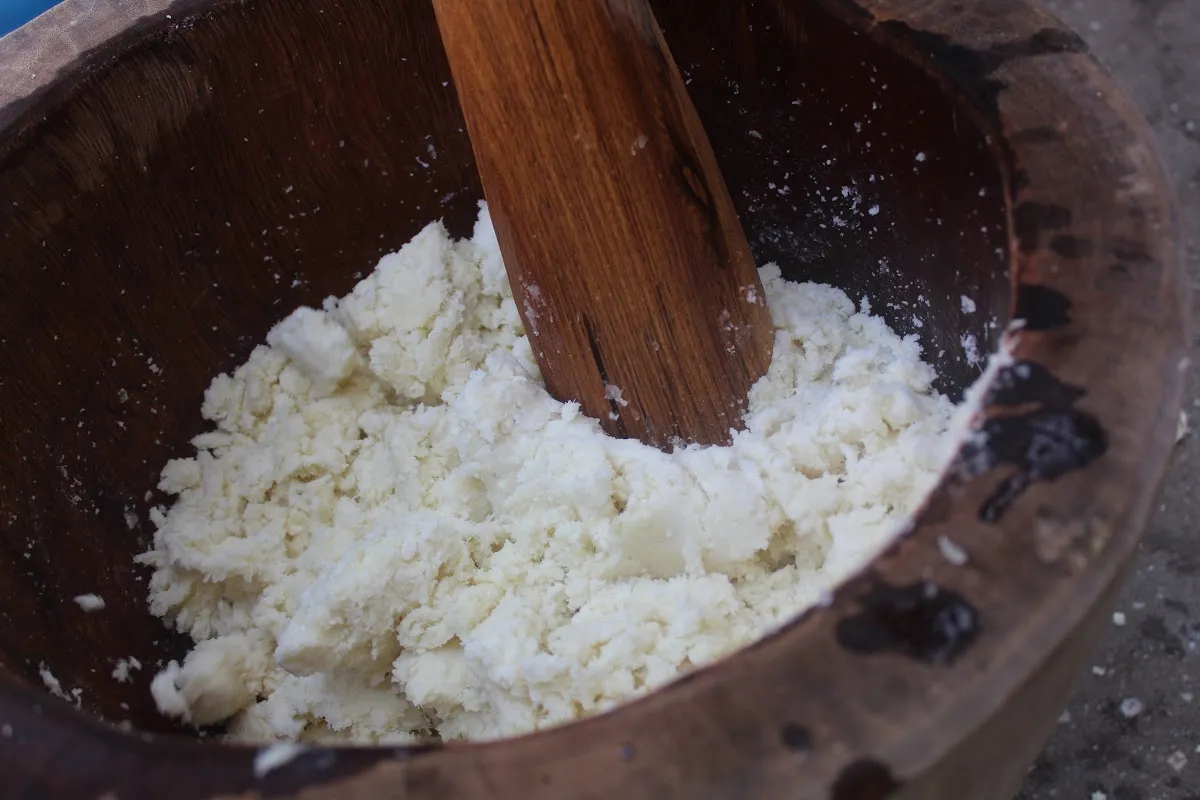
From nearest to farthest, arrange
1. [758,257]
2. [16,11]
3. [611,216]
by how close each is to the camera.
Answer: [611,216] < [758,257] < [16,11]

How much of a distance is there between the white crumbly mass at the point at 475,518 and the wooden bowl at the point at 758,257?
0.15 ft

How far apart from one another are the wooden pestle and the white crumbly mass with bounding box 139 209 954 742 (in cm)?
4

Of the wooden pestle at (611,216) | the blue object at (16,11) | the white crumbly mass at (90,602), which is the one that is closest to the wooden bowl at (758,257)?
the white crumbly mass at (90,602)

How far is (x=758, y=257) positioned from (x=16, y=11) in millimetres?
962

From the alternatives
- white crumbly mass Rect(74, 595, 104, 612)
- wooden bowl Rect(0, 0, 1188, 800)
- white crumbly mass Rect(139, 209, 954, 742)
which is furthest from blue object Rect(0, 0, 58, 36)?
white crumbly mass Rect(74, 595, 104, 612)

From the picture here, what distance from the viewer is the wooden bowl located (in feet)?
1.42

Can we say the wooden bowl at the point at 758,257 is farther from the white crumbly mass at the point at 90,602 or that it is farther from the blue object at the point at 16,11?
the blue object at the point at 16,11

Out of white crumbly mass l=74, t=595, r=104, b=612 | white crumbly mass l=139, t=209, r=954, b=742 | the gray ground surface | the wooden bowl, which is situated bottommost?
the gray ground surface

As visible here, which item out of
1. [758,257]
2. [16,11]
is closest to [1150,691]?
[758,257]

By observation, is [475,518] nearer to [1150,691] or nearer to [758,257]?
[758,257]

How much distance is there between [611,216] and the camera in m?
0.71

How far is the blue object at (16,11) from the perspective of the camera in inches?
49.2

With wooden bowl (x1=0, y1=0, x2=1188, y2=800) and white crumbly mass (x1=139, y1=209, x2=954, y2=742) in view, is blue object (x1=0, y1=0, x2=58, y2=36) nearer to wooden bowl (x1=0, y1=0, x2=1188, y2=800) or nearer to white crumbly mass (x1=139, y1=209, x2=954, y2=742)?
wooden bowl (x1=0, y1=0, x2=1188, y2=800)

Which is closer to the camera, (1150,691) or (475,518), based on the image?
(475,518)
